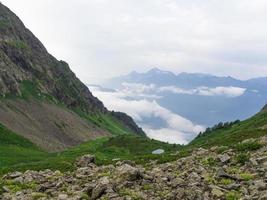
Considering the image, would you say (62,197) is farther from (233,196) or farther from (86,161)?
(86,161)

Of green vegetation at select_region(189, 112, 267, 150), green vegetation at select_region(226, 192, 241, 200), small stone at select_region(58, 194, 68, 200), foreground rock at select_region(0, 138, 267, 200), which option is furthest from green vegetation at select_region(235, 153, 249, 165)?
small stone at select_region(58, 194, 68, 200)

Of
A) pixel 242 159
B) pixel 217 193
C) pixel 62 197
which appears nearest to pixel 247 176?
pixel 217 193

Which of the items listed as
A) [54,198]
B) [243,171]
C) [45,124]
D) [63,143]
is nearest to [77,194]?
[54,198]

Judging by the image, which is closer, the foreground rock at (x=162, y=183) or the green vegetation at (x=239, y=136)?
the foreground rock at (x=162, y=183)

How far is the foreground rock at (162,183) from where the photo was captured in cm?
2250

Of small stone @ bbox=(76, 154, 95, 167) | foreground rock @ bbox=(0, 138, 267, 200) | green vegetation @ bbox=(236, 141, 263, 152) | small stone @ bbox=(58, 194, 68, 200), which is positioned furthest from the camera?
Answer: small stone @ bbox=(76, 154, 95, 167)

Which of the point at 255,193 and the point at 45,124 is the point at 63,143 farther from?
the point at 255,193

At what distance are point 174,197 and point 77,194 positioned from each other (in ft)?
16.1

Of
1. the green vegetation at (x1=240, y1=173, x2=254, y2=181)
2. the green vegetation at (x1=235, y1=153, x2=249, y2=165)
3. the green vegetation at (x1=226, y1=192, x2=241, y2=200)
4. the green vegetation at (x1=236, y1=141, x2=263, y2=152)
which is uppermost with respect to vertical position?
→ the green vegetation at (x1=236, y1=141, x2=263, y2=152)

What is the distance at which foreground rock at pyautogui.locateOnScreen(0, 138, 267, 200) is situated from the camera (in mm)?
22500

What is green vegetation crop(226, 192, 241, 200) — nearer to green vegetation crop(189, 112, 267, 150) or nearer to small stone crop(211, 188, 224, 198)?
small stone crop(211, 188, 224, 198)

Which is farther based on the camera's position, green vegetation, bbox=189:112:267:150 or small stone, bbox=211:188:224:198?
green vegetation, bbox=189:112:267:150

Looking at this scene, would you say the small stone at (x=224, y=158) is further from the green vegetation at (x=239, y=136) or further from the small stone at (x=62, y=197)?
the small stone at (x=62, y=197)

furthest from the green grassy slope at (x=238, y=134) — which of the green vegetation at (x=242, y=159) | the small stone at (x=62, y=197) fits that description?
the small stone at (x=62, y=197)
